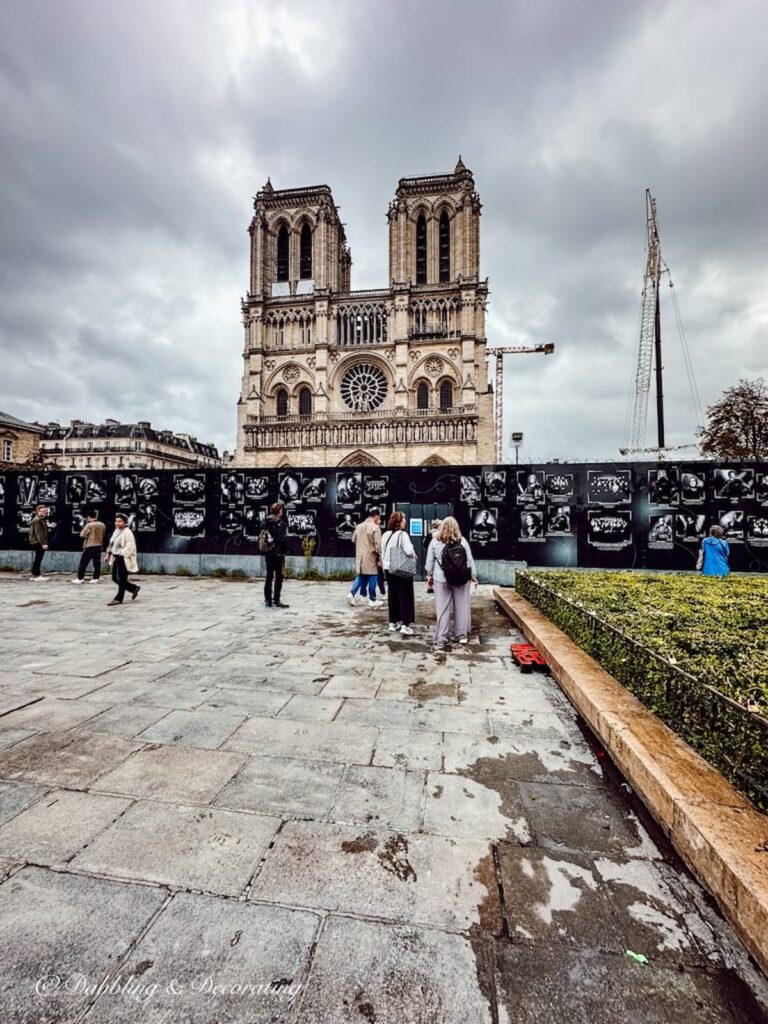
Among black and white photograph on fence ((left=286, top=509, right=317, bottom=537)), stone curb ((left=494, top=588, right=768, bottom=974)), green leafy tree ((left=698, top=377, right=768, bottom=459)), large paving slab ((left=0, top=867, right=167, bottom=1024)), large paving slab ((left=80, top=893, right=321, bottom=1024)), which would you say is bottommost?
large paving slab ((left=80, top=893, right=321, bottom=1024))

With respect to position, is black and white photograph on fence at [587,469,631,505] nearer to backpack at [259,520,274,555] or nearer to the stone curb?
backpack at [259,520,274,555]

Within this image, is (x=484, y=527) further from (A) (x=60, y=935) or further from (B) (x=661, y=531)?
(A) (x=60, y=935)

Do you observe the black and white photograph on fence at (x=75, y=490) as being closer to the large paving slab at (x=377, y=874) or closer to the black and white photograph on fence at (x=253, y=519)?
the black and white photograph on fence at (x=253, y=519)

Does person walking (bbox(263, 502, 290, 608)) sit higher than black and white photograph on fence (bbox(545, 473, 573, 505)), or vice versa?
black and white photograph on fence (bbox(545, 473, 573, 505))

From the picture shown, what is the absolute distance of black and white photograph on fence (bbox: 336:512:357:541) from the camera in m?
10.8

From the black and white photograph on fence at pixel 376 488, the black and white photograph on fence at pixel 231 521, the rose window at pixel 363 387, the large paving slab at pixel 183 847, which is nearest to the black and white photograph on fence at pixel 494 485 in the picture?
the black and white photograph on fence at pixel 376 488

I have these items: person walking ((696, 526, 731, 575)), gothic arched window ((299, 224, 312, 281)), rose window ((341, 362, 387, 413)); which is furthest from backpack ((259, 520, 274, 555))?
gothic arched window ((299, 224, 312, 281))

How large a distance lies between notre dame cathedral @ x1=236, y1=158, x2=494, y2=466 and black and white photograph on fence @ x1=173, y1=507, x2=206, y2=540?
25064 mm

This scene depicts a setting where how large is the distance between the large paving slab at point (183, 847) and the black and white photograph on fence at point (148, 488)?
1028cm

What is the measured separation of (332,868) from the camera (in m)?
1.93

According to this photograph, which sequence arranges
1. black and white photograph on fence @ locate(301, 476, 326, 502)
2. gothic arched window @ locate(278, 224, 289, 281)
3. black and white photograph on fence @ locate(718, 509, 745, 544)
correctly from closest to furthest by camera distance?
black and white photograph on fence @ locate(718, 509, 745, 544)
black and white photograph on fence @ locate(301, 476, 326, 502)
gothic arched window @ locate(278, 224, 289, 281)

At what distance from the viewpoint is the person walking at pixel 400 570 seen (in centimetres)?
580

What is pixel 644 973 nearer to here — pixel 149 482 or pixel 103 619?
pixel 103 619

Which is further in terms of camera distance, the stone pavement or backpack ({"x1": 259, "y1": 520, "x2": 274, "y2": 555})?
backpack ({"x1": 259, "y1": 520, "x2": 274, "y2": 555})
